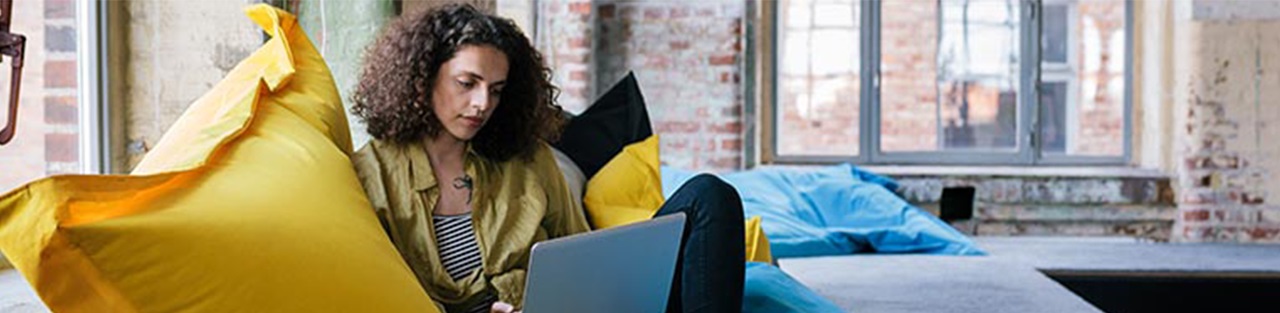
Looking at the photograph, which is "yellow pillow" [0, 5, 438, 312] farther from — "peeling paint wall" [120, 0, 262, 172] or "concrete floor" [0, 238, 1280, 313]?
"peeling paint wall" [120, 0, 262, 172]

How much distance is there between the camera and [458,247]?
227 cm

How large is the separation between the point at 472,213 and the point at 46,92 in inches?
35.1

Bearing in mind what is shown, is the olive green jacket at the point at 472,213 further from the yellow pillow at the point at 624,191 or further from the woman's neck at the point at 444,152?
the yellow pillow at the point at 624,191

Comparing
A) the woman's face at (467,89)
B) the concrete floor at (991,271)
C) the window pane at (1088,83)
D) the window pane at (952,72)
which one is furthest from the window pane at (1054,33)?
the woman's face at (467,89)

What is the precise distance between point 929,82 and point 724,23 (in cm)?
102

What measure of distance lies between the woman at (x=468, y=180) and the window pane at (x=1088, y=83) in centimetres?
374

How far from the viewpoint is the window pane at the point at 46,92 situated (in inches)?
101

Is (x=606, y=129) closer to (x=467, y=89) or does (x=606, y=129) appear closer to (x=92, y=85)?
(x=467, y=89)

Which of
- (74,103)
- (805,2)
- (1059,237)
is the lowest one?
(1059,237)

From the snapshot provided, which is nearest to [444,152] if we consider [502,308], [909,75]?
[502,308]

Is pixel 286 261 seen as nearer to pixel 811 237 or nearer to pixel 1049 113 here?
pixel 811 237

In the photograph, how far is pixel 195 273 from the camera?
60.0 inches

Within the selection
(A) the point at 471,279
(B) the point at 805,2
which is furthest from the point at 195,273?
(B) the point at 805,2

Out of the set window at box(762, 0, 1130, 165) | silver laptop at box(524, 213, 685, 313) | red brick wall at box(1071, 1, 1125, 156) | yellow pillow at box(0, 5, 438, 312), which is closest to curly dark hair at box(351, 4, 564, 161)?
yellow pillow at box(0, 5, 438, 312)
